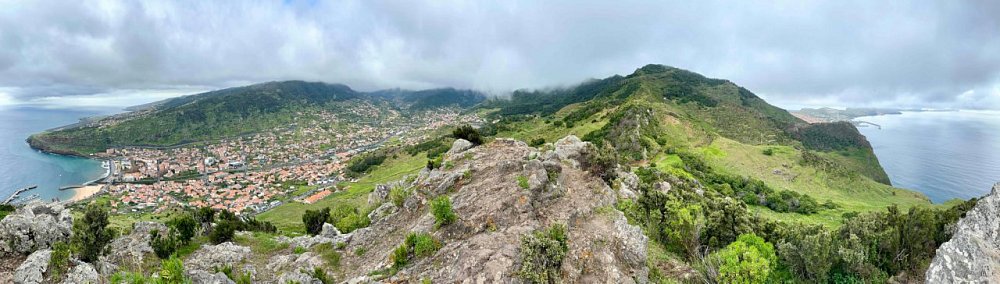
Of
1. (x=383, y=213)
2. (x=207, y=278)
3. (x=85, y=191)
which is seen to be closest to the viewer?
(x=207, y=278)

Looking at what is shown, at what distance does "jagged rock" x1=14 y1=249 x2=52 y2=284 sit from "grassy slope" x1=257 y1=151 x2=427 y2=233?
46.0 m

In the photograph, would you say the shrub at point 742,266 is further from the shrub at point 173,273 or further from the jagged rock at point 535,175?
the shrub at point 173,273

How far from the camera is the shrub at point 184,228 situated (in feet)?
76.1

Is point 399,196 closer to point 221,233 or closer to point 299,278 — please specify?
point 299,278

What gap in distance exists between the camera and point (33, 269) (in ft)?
56.8

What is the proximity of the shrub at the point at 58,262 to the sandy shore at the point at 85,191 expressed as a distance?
158396 millimetres

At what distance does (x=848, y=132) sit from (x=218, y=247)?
236 m

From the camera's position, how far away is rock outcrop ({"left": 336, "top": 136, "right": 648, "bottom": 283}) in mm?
16609

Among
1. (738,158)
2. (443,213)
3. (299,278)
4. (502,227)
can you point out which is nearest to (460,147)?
(443,213)

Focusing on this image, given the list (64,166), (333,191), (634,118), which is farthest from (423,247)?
(64,166)

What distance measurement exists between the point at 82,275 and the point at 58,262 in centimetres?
271

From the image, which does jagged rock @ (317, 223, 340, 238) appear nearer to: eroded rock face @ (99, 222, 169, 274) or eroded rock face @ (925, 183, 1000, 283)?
eroded rock face @ (99, 222, 169, 274)

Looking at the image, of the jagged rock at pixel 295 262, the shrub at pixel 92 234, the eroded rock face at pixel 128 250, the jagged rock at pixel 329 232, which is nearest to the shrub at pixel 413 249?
the jagged rock at pixel 295 262

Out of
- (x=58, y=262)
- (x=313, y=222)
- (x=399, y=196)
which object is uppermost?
(x=399, y=196)
